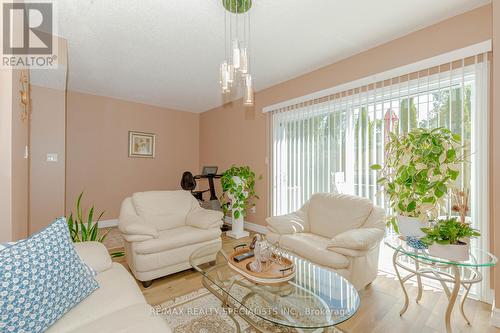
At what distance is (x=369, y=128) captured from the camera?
107 inches

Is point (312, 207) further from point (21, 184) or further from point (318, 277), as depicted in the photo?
point (21, 184)

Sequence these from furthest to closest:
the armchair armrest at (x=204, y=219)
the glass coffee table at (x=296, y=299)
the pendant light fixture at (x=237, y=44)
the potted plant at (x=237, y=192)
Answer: the potted plant at (x=237, y=192) → the armchair armrest at (x=204, y=219) → the pendant light fixture at (x=237, y=44) → the glass coffee table at (x=296, y=299)

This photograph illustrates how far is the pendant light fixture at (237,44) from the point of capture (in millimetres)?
1799

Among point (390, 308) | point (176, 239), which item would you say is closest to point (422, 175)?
point (390, 308)

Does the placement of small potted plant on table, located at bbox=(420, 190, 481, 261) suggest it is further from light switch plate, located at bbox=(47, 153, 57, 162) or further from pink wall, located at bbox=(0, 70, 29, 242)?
light switch plate, located at bbox=(47, 153, 57, 162)

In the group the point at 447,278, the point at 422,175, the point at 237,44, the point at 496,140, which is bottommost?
the point at 447,278

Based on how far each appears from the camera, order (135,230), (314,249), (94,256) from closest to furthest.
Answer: (94,256)
(314,249)
(135,230)

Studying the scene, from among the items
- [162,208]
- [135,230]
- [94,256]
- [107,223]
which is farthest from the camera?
[107,223]

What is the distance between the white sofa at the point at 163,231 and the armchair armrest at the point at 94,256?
61 centimetres

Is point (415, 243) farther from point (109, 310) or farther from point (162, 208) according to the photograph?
point (162, 208)

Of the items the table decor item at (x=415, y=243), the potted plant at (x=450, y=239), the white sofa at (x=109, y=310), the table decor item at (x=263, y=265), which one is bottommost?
the white sofa at (x=109, y=310)

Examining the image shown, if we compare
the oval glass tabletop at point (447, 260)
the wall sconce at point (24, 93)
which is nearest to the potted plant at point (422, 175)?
the oval glass tabletop at point (447, 260)

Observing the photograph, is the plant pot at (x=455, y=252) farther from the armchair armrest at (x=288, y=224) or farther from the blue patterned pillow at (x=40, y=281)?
the blue patterned pillow at (x=40, y=281)

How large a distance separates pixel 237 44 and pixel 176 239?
1948 millimetres
